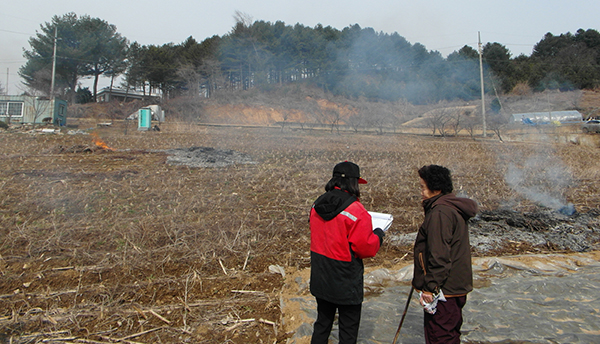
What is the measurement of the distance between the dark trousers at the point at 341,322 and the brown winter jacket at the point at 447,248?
0.50 metres

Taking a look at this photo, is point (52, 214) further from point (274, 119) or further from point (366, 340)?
point (274, 119)

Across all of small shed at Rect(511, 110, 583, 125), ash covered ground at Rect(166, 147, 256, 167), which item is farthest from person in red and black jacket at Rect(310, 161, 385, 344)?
small shed at Rect(511, 110, 583, 125)

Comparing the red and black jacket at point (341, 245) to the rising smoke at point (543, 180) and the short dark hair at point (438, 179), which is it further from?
the rising smoke at point (543, 180)

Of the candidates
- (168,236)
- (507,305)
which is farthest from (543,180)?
(168,236)

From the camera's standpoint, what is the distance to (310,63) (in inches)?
955

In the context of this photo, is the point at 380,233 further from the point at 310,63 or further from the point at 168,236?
the point at 310,63

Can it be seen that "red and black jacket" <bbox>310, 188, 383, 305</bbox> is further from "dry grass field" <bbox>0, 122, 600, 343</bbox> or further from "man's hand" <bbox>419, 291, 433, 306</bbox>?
"dry grass field" <bbox>0, 122, 600, 343</bbox>

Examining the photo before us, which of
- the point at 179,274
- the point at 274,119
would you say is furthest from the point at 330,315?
the point at 274,119

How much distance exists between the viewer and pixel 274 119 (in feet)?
135

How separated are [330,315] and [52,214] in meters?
5.75

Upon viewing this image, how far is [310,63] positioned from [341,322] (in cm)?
2320

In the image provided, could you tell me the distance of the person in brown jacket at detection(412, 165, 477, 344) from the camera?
7.63 feet

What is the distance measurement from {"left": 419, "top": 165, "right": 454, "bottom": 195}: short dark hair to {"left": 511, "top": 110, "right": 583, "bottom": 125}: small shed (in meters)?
18.2

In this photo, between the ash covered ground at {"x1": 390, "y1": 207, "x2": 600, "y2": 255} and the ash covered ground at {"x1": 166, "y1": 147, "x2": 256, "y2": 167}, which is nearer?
the ash covered ground at {"x1": 390, "y1": 207, "x2": 600, "y2": 255}
